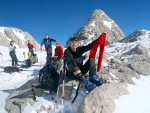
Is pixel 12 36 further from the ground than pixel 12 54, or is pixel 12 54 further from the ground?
pixel 12 36

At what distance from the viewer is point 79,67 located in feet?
30.7

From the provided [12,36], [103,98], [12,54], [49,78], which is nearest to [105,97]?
[103,98]

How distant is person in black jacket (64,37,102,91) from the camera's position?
8.88 m

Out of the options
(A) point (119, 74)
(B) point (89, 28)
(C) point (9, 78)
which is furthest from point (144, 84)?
(B) point (89, 28)

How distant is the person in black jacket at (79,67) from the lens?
8.88 meters

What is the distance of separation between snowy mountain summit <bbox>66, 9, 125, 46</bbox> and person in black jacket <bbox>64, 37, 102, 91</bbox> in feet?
108

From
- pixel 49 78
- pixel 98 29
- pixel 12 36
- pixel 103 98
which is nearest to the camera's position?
pixel 103 98

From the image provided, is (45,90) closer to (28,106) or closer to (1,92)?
(28,106)

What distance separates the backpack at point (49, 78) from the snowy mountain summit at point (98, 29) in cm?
3228

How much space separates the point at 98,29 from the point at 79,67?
39.4 metres

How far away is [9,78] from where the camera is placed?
17.4m

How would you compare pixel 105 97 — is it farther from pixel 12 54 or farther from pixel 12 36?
pixel 12 36

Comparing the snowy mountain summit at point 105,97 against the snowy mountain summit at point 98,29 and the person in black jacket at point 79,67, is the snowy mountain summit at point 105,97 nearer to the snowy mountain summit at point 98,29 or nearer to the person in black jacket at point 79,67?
the person in black jacket at point 79,67

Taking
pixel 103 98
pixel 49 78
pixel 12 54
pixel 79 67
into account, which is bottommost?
pixel 103 98
